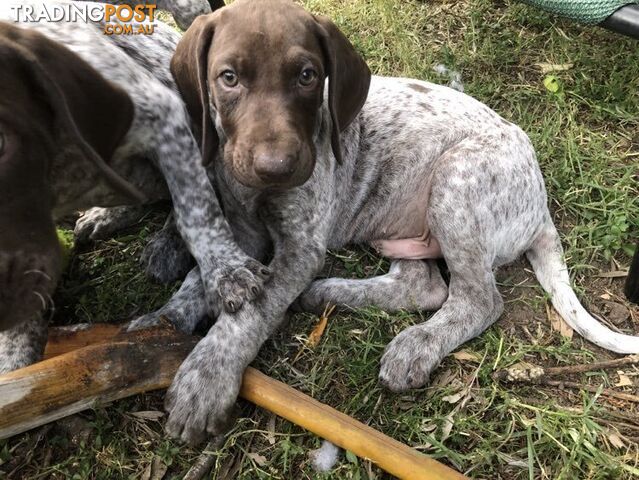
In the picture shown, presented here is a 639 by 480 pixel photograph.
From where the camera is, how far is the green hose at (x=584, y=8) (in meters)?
4.22

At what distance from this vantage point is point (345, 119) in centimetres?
365

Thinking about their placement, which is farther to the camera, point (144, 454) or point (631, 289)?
point (631, 289)

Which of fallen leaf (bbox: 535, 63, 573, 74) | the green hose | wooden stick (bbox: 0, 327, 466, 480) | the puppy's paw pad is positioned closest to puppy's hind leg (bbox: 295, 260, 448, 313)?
wooden stick (bbox: 0, 327, 466, 480)

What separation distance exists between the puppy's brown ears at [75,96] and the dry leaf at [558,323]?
8.06 ft

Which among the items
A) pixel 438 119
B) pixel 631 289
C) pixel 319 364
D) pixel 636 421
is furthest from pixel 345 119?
pixel 636 421

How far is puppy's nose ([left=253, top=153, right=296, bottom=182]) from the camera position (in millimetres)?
3080

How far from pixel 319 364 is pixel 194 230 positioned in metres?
1.02

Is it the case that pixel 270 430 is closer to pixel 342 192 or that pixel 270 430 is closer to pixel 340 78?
pixel 342 192

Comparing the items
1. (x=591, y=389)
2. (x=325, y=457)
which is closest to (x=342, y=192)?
(x=325, y=457)

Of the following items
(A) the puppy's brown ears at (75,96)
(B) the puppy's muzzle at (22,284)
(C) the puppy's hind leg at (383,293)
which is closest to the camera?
(B) the puppy's muzzle at (22,284)

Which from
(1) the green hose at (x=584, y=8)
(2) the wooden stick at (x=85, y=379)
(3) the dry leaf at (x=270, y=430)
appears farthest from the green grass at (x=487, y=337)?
(1) the green hose at (x=584, y=8)

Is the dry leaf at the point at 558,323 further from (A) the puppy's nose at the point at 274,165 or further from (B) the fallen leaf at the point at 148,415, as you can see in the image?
(B) the fallen leaf at the point at 148,415

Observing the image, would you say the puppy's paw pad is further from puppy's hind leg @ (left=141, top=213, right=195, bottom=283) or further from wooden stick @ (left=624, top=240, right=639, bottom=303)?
wooden stick @ (left=624, top=240, right=639, bottom=303)

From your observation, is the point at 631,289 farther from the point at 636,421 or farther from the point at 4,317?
the point at 4,317
